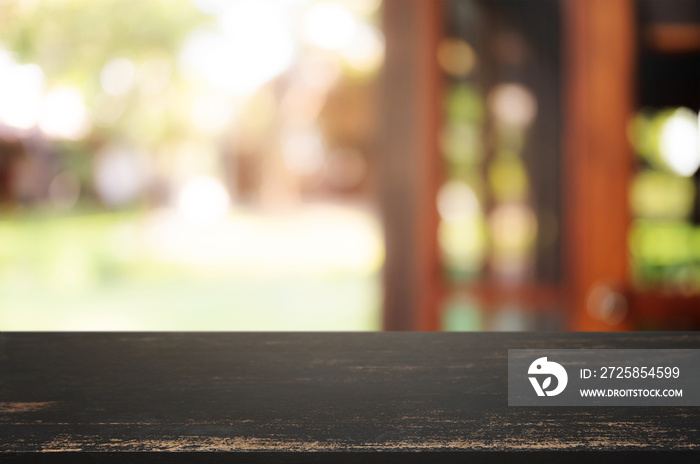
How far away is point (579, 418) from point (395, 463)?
13 cm

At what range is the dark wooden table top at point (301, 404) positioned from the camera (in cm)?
36

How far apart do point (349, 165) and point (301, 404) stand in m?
11.7

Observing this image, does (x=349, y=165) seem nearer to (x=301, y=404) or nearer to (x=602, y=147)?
(x=602, y=147)

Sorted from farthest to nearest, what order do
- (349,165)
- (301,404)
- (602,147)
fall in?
(349,165) → (602,147) → (301,404)

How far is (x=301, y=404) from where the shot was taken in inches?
17.2

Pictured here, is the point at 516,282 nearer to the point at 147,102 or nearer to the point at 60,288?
the point at 60,288

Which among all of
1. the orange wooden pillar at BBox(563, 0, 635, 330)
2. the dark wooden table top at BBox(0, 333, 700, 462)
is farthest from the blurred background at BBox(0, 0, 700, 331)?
the dark wooden table top at BBox(0, 333, 700, 462)

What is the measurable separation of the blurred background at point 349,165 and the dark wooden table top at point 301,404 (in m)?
1.83

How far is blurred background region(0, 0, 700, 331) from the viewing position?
2.33 metres

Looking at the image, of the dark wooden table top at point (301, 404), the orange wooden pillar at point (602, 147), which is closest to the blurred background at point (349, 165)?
the orange wooden pillar at point (602, 147)

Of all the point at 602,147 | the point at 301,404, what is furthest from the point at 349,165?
the point at 301,404

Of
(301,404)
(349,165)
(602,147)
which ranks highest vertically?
(349,165)

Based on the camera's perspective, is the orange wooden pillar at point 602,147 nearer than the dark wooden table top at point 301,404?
No

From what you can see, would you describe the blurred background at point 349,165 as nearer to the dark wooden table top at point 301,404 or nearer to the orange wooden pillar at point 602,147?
the orange wooden pillar at point 602,147
